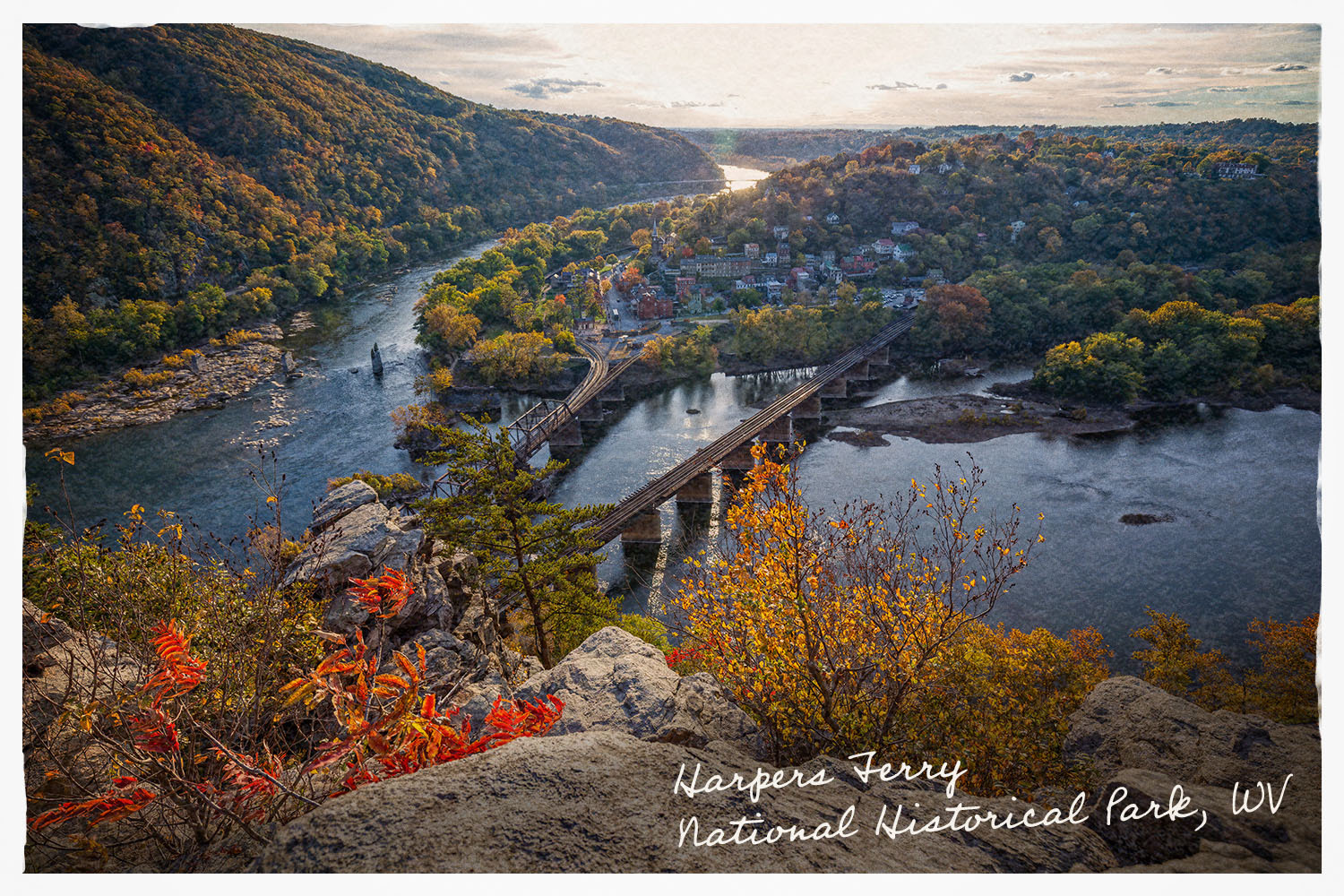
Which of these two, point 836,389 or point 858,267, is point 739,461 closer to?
point 836,389

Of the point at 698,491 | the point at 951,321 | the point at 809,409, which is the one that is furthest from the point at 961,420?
the point at 698,491

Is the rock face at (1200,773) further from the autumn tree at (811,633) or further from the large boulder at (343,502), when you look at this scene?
→ the large boulder at (343,502)

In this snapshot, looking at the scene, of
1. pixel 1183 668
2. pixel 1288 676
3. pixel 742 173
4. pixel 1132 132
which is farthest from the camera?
pixel 742 173

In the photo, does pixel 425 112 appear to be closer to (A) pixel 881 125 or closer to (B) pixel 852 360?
(B) pixel 852 360

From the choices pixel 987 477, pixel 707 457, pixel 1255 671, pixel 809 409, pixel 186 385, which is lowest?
pixel 987 477

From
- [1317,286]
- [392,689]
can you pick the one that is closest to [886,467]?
[1317,286]

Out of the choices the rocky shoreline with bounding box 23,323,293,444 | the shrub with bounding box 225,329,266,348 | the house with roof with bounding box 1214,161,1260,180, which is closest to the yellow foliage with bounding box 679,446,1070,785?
the house with roof with bounding box 1214,161,1260,180
